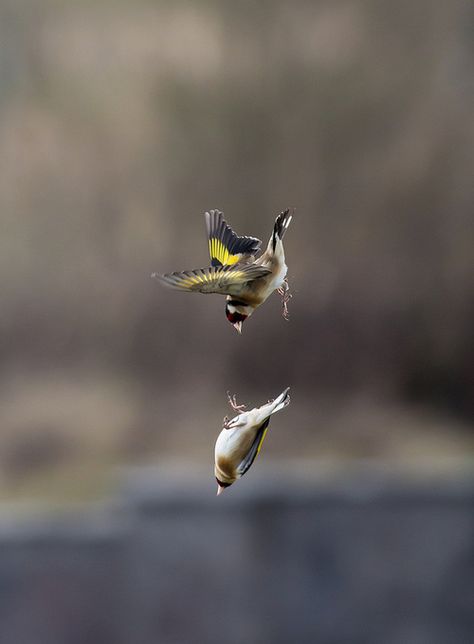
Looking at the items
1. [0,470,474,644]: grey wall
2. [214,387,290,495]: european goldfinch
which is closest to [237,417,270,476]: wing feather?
[214,387,290,495]: european goldfinch

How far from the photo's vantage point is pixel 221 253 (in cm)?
35

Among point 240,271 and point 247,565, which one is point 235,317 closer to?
point 240,271

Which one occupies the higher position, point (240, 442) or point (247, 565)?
point (247, 565)

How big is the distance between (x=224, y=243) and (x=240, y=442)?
72 millimetres

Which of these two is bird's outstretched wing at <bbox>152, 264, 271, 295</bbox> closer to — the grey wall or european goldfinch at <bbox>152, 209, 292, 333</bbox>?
european goldfinch at <bbox>152, 209, 292, 333</bbox>

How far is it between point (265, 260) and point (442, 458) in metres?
2.85

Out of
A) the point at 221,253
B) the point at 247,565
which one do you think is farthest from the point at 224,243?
the point at 247,565

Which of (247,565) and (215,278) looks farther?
(247,565)

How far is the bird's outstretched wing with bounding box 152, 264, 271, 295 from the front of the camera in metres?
0.31

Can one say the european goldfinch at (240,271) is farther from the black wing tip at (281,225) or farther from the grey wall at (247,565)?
the grey wall at (247,565)

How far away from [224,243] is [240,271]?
26 millimetres

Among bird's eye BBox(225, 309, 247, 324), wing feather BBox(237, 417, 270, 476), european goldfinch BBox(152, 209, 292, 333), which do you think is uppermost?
european goldfinch BBox(152, 209, 292, 333)

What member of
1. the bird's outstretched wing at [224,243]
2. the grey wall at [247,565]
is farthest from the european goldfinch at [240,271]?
the grey wall at [247,565]

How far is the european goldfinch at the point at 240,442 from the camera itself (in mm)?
363
